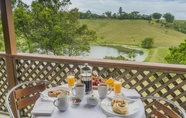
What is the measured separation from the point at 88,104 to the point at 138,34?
223 centimetres

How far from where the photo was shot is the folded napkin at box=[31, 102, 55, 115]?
4.10ft

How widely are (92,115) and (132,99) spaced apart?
398 millimetres

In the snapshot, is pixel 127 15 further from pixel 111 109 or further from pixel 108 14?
pixel 111 109

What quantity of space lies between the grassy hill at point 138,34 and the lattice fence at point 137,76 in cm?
82

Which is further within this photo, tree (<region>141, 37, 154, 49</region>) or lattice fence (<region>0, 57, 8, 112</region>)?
tree (<region>141, 37, 154, 49</region>)

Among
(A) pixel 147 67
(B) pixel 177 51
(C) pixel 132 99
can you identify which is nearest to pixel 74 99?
(C) pixel 132 99

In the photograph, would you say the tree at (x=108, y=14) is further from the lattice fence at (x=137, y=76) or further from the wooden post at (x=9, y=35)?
the wooden post at (x=9, y=35)

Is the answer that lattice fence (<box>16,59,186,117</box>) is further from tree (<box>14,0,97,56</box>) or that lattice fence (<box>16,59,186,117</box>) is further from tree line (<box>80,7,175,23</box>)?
tree (<box>14,0,97,56</box>)

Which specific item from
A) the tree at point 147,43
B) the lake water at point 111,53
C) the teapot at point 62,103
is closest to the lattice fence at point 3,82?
the lake water at point 111,53

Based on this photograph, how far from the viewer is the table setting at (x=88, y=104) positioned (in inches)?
49.1

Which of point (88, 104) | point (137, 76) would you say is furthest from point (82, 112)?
point (137, 76)

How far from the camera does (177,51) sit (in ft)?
9.41

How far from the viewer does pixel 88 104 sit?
1377mm

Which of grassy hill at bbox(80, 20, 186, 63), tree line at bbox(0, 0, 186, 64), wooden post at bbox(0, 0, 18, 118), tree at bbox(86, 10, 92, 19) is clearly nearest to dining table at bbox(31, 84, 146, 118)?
wooden post at bbox(0, 0, 18, 118)
